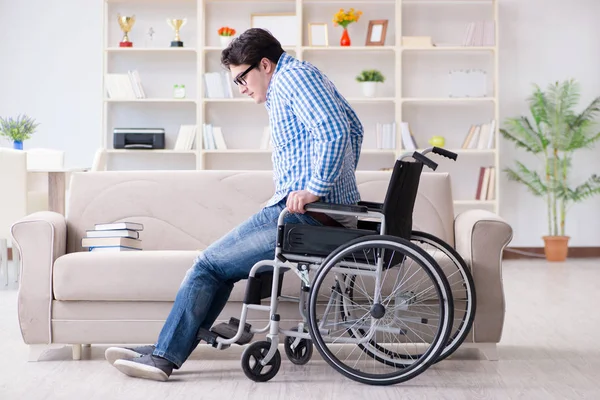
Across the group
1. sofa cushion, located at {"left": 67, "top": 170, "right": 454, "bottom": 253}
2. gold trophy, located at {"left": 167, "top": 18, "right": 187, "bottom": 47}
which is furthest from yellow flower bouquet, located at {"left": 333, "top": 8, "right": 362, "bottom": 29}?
sofa cushion, located at {"left": 67, "top": 170, "right": 454, "bottom": 253}

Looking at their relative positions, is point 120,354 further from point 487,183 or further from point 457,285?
point 487,183

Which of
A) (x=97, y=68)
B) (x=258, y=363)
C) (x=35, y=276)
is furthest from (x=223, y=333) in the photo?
(x=97, y=68)

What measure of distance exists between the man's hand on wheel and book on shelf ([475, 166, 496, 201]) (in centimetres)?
451

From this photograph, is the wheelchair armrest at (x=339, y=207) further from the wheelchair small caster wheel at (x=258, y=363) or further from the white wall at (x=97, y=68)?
the white wall at (x=97, y=68)

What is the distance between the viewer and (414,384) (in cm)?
253

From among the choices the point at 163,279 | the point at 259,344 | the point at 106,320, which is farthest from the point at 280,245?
the point at 106,320

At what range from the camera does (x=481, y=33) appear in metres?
6.68

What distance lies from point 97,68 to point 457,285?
4.90 metres

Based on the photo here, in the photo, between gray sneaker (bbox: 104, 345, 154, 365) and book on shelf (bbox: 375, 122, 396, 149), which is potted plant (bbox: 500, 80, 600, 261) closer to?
book on shelf (bbox: 375, 122, 396, 149)

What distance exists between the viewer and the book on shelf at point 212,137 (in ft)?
22.1

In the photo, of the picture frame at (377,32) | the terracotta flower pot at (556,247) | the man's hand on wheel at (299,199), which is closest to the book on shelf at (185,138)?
the picture frame at (377,32)

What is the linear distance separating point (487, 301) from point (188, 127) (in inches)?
169

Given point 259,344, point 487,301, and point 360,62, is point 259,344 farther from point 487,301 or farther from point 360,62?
point 360,62

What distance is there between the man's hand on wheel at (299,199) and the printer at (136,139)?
449 cm
